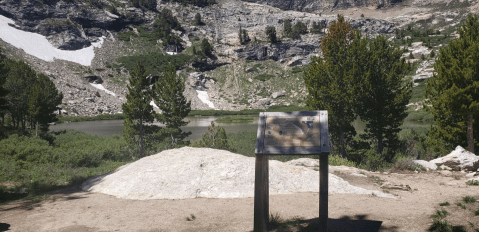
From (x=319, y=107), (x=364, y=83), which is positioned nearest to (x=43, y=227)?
(x=319, y=107)

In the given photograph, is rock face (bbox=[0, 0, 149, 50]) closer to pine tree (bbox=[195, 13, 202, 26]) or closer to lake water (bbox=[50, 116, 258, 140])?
pine tree (bbox=[195, 13, 202, 26])

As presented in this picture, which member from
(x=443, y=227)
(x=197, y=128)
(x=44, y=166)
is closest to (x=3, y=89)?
(x=44, y=166)

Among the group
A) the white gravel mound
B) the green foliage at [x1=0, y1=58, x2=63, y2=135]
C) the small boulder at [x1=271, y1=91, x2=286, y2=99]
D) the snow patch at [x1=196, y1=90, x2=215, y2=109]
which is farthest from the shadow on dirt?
the small boulder at [x1=271, y1=91, x2=286, y2=99]

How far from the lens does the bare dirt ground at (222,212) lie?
660 cm

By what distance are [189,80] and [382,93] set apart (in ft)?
313

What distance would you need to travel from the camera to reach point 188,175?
427 inches

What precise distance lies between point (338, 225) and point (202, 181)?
559 cm

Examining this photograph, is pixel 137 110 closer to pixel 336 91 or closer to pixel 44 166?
pixel 44 166

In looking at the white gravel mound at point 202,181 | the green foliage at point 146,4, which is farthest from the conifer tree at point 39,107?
the green foliage at point 146,4

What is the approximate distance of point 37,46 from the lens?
10056 centimetres

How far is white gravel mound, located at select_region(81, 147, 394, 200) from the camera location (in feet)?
32.4

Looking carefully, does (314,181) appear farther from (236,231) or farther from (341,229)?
(236,231)

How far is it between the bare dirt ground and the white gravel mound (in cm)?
52

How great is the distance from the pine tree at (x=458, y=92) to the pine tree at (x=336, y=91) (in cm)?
470
